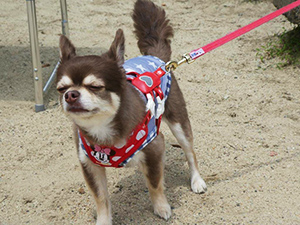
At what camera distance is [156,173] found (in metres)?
2.70

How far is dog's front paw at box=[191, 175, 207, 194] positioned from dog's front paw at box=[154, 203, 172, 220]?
34cm

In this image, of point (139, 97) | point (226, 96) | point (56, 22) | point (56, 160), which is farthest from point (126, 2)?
point (139, 97)

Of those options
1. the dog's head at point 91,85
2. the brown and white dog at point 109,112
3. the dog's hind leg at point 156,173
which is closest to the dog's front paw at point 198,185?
the brown and white dog at point 109,112

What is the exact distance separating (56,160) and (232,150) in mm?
1516

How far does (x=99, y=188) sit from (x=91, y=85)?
33.7 inches

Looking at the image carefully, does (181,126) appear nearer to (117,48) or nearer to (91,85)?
(117,48)

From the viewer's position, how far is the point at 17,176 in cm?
330

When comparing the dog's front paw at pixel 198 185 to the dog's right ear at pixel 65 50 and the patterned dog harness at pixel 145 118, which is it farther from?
the dog's right ear at pixel 65 50

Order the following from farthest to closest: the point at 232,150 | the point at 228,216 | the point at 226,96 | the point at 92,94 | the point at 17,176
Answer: the point at 226,96, the point at 232,150, the point at 17,176, the point at 228,216, the point at 92,94

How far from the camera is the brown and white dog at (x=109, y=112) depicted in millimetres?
2152

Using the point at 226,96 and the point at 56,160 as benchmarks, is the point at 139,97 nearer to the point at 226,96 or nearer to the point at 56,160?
the point at 56,160

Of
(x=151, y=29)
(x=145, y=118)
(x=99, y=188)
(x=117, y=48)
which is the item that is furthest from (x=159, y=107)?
(x=151, y=29)

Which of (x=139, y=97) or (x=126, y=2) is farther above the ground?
(x=139, y=97)

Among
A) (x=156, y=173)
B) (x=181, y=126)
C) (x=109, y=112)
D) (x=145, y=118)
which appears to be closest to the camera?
(x=109, y=112)
